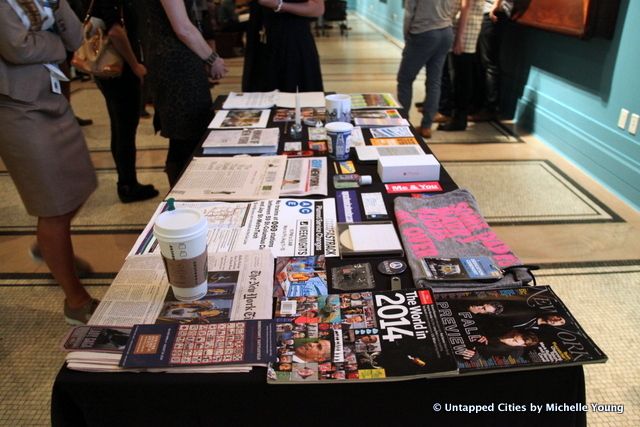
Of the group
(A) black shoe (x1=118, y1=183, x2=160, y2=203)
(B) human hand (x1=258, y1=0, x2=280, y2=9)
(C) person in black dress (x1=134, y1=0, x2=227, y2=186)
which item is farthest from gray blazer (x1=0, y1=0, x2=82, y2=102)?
(A) black shoe (x1=118, y1=183, x2=160, y2=203)

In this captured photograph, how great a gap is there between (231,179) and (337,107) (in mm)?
505

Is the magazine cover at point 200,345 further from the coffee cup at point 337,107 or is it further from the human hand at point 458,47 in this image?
the human hand at point 458,47

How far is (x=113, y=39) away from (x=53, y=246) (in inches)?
39.3

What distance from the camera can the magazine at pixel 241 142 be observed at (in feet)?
4.65

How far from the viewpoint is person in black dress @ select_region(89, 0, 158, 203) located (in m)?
2.01

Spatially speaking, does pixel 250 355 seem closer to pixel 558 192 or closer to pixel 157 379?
pixel 157 379

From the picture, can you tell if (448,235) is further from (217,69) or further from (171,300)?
(217,69)

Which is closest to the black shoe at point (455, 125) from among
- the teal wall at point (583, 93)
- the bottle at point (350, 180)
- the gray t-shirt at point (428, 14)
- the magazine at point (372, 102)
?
the teal wall at point (583, 93)

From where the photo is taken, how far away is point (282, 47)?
2.12 metres

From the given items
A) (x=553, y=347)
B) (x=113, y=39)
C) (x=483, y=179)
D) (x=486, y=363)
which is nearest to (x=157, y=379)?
(x=486, y=363)

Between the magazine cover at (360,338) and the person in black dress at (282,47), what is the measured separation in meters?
1.57

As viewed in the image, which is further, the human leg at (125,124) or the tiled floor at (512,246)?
the human leg at (125,124)

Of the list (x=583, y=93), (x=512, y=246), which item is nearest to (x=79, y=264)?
(x=512, y=246)

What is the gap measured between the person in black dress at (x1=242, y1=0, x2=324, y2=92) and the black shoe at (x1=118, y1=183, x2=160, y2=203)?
83 cm
